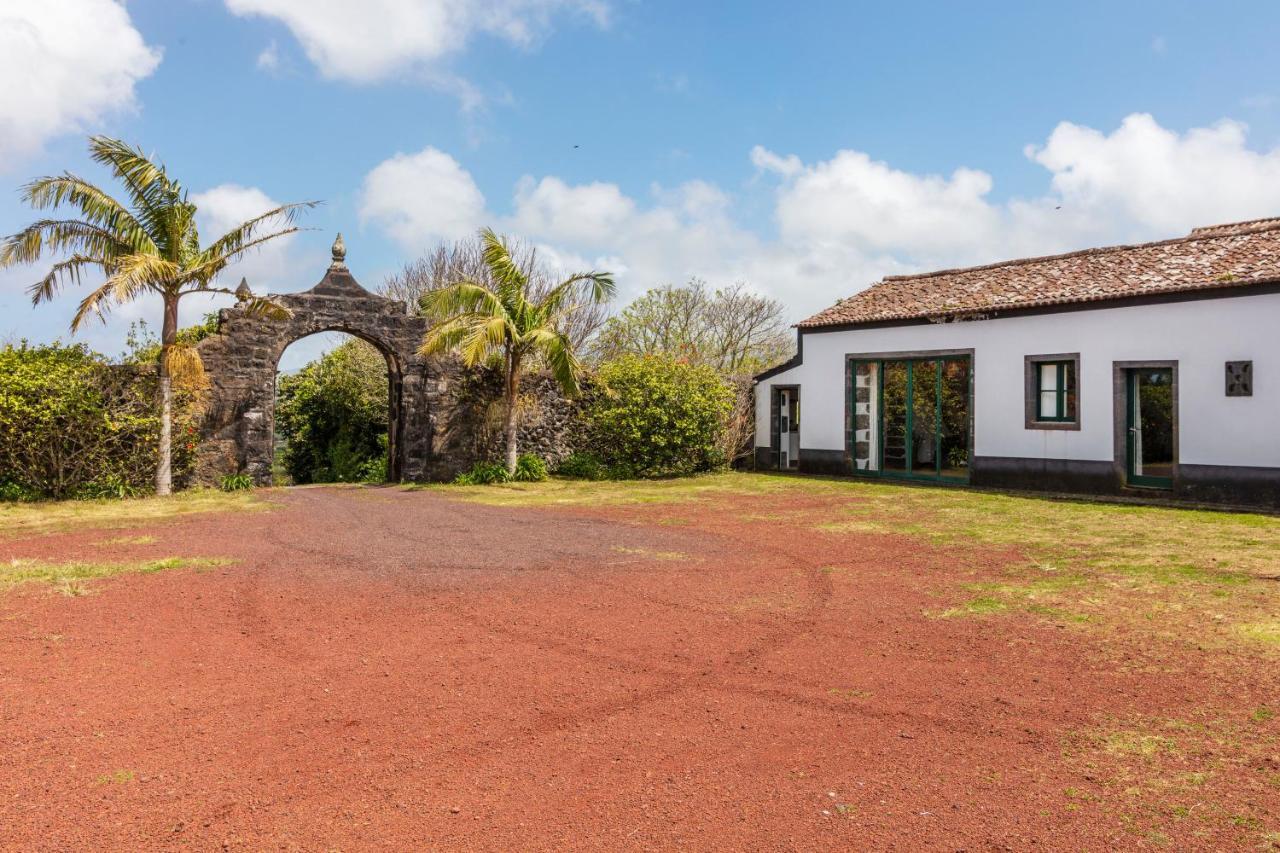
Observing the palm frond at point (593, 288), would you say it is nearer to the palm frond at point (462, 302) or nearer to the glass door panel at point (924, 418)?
the palm frond at point (462, 302)

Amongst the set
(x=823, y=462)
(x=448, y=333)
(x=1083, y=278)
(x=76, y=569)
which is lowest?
(x=76, y=569)

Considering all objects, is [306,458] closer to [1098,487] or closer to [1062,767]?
[1098,487]

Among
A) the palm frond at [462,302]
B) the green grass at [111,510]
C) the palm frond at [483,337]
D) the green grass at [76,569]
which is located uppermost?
the palm frond at [462,302]

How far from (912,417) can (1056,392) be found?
266cm

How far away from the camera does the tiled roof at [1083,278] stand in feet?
41.8

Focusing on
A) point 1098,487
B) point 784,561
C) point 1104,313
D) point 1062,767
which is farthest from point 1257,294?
A: point 1062,767

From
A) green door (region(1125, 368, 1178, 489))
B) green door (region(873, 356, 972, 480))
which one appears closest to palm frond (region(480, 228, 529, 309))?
green door (region(873, 356, 972, 480))

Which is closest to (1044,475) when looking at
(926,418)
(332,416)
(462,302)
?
(926,418)

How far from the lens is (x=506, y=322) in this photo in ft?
48.5

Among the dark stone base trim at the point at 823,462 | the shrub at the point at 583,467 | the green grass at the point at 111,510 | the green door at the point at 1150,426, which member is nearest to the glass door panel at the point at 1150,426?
the green door at the point at 1150,426

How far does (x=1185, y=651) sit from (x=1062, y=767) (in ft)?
6.91

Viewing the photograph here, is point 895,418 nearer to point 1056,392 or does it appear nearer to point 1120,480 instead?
point 1056,392

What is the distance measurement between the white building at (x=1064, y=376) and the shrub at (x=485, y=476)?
6388 mm

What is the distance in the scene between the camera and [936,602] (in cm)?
597
